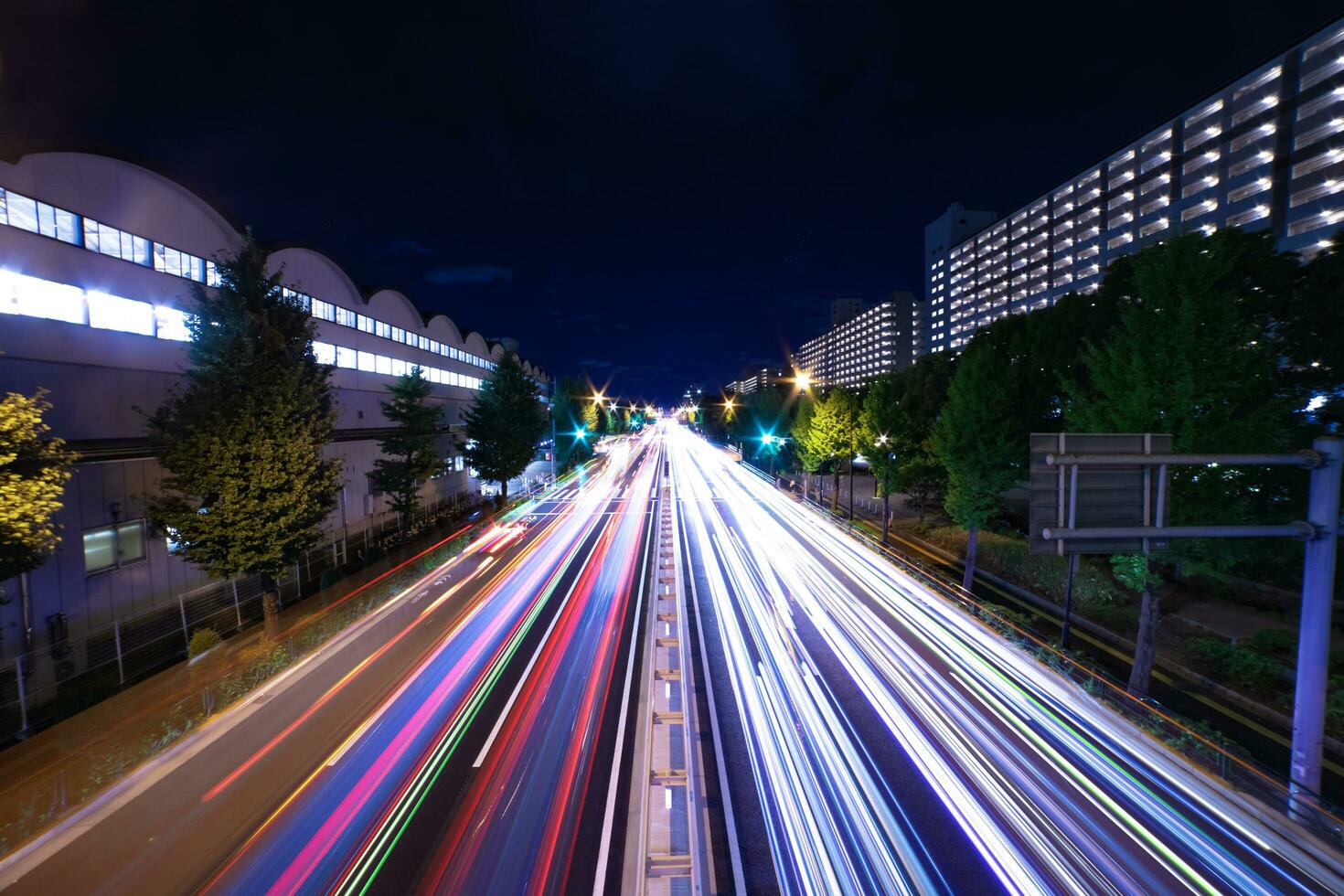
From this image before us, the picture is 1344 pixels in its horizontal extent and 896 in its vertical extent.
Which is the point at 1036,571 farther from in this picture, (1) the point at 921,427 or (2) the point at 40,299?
(2) the point at 40,299

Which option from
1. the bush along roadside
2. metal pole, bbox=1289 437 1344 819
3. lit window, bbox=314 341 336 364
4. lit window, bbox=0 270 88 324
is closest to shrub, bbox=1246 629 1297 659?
metal pole, bbox=1289 437 1344 819

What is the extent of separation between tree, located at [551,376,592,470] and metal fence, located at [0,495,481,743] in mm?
37190

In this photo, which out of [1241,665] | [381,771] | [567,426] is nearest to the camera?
[381,771]

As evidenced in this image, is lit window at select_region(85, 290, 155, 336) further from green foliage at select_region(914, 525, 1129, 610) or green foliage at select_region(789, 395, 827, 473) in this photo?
green foliage at select_region(789, 395, 827, 473)

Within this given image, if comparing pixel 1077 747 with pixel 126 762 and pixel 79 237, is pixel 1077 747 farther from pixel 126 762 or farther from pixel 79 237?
pixel 79 237

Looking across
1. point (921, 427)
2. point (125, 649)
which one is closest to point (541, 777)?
point (125, 649)

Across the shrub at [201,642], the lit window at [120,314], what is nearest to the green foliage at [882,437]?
the shrub at [201,642]

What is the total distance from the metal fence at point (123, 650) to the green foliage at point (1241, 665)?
2384cm

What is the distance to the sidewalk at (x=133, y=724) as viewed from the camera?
824 centimetres

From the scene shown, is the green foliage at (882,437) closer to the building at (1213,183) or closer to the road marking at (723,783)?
the building at (1213,183)

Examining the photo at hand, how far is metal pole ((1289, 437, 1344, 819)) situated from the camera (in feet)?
20.5

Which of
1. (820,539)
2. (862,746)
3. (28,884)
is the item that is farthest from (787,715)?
(820,539)

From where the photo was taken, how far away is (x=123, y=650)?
44.7 feet

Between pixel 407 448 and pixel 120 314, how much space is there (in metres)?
12.0
